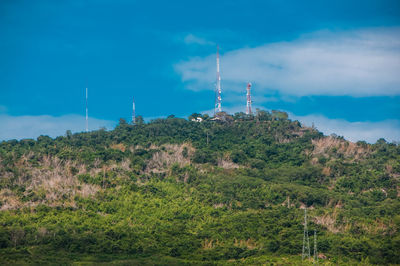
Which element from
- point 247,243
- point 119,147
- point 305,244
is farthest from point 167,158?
point 305,244

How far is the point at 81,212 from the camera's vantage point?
63562mm

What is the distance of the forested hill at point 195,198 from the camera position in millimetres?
57281

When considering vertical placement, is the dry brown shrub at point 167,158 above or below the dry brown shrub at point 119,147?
below

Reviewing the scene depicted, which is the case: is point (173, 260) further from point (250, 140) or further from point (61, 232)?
point (250, 140)

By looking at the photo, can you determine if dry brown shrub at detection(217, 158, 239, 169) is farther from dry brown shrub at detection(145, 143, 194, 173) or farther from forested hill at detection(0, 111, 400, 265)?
dry brown shrub at detection(145, 143, 194, 173)

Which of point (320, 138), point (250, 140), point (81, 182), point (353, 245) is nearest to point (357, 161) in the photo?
point (320, 138)

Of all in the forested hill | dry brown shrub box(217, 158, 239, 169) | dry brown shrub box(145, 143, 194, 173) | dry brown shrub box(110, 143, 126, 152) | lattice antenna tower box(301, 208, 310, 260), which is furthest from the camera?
dry brown shrub box(110, 143, 126, 152)

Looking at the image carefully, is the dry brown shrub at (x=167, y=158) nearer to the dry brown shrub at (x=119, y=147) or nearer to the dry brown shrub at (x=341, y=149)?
the dry brown shrub at (x=119, y=147)

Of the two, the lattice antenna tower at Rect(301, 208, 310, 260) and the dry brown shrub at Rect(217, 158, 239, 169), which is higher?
the dry brown shrub at Rect(217, 158, 239, 169)

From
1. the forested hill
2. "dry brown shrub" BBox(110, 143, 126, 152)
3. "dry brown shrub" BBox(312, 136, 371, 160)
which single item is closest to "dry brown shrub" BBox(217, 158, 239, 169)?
the forested hill

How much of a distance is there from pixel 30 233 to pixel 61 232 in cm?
239

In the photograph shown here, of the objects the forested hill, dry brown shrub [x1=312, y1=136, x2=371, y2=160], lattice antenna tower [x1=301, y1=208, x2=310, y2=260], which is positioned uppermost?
dry brown shrub [x1=312, y1=136, x2=371, y2=160]

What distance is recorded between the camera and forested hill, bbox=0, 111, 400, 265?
57.3m

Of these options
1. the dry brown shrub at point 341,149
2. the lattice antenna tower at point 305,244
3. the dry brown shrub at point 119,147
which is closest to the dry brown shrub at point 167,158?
the dry brown shrub at point 119,147
